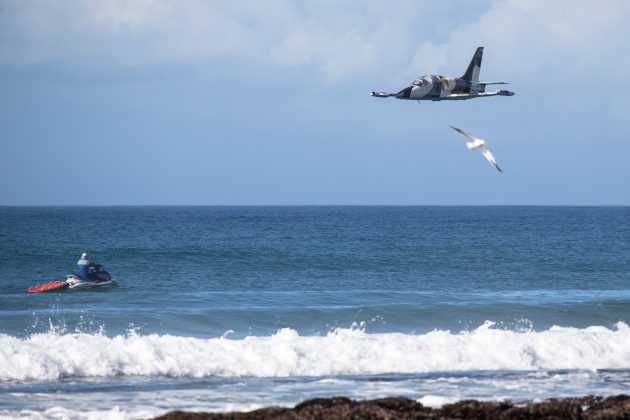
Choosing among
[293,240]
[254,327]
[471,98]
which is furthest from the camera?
[293,240]

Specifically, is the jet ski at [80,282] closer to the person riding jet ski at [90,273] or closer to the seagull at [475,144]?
the person riding jet ski at [90,273]

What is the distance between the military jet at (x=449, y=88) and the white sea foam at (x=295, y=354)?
690cm

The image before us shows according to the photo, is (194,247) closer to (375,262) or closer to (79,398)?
(375,262)

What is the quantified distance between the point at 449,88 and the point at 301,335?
367 inches

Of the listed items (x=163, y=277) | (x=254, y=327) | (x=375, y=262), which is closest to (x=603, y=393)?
(x=254, y=327)

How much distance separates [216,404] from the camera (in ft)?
67.1

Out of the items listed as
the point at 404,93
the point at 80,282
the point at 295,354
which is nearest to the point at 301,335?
the point at 295,354

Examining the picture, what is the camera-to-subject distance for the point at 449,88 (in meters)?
26.1

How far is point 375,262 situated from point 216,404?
4232 cm

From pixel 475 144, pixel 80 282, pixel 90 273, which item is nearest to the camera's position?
pixel 475 144

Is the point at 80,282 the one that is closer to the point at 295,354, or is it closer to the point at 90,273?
the point at 90,273

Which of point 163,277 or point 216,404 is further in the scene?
point 163,277

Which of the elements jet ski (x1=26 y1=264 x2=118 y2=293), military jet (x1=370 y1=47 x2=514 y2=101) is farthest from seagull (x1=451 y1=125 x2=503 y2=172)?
jet ski (x1=26 y1=264 x2=118 y2=293)

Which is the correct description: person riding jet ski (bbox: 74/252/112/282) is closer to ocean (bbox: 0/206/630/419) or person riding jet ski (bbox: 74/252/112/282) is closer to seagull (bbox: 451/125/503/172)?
ocean (bbox: 0/206/630/419)
